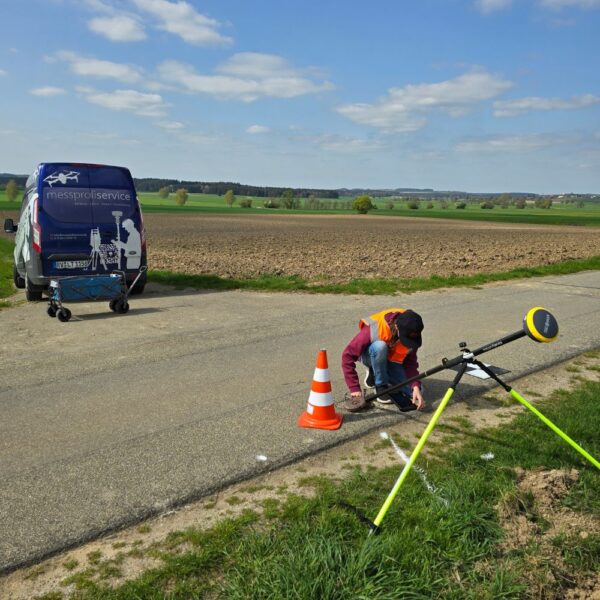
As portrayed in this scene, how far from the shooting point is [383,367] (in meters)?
5.20

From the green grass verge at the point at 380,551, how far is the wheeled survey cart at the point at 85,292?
655cm

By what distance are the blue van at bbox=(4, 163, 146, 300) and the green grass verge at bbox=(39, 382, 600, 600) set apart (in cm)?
784

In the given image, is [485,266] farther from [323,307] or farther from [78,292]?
[78,292]

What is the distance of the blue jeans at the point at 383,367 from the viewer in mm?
5133

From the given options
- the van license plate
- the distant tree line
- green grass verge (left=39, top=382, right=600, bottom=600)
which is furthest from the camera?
the distant tree line

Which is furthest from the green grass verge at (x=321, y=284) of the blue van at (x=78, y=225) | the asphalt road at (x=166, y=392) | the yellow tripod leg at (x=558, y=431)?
the yellow tripod leg at (x=558, y=431)

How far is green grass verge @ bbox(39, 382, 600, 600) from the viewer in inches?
106

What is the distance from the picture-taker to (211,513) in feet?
11.3

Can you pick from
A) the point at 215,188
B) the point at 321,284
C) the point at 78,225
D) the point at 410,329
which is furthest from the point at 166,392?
the point at 215,188

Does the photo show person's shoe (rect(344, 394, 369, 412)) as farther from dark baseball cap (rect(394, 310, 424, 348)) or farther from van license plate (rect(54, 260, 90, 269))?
van license plate (rect(54, 260, 90, 269))

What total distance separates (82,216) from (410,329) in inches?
299

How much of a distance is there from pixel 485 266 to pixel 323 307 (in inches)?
386

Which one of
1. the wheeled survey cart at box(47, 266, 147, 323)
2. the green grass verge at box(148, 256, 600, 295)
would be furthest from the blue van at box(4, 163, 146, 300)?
the green grass verge at box(148, 256, 600, 295)

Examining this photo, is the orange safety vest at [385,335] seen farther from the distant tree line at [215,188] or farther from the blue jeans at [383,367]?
the distant tree line at [215,188]
